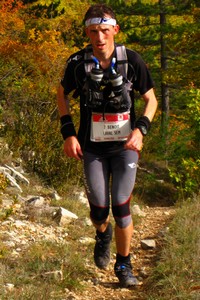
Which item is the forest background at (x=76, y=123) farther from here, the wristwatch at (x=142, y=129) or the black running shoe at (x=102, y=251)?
the wristwatch at (x=142, y=129)

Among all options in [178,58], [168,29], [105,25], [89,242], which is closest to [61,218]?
[89,242]

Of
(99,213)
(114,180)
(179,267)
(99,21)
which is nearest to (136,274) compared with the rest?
(179,267)

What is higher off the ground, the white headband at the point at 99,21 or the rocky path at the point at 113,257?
the white headband at the point at 99,21

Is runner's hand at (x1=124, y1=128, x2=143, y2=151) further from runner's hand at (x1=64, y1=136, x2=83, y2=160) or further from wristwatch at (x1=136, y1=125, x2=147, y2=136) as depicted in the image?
runner's hand at (x1=64, y1=136, x2=83, y2=160)

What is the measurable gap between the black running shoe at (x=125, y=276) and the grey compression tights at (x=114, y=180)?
329 millimetres

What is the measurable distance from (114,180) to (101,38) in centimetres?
107

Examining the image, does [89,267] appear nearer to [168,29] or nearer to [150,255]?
[150,255]

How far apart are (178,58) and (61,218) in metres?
15.7

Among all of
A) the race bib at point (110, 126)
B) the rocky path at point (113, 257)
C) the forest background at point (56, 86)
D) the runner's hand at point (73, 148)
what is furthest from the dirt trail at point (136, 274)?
the forest background at point (56, 86)

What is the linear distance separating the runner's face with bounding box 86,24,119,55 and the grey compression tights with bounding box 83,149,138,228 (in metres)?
0.77

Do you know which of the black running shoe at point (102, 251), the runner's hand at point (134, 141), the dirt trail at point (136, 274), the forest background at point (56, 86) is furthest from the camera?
the forest background at point (56, 86)

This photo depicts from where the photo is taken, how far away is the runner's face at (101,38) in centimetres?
392

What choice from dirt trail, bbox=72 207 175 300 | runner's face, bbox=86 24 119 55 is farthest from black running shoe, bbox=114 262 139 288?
runner's face, bbox=86 24 119 55

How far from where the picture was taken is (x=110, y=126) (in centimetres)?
401
